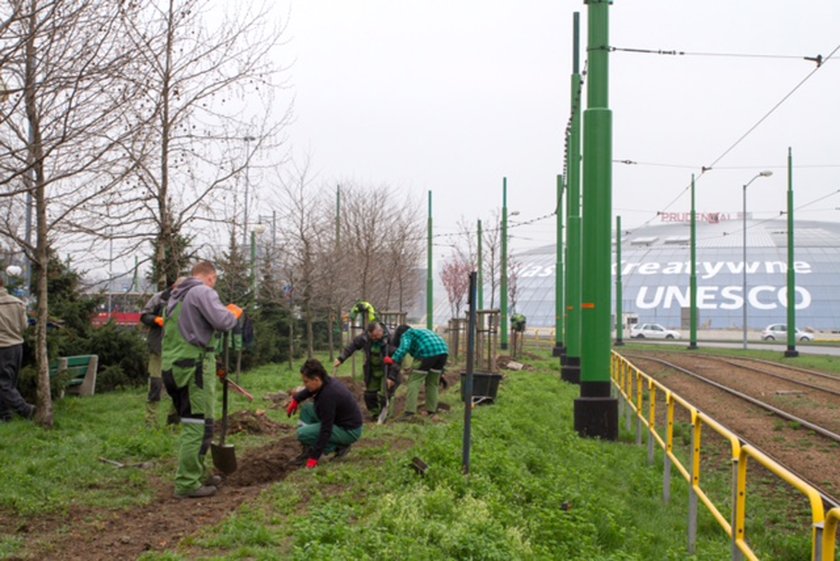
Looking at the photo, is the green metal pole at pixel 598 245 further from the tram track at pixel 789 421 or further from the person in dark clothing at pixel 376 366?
the person in dark clothing at pixel 376 366

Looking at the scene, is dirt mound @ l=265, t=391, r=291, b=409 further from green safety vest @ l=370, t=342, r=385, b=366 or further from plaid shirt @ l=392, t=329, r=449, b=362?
plaid shirt @ l=392, t=329, r=449, b=362

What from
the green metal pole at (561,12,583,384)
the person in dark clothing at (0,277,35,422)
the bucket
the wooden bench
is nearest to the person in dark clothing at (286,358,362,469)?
the person in dark clothing at (0,277,35,422)

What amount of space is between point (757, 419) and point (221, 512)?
11.4 metres

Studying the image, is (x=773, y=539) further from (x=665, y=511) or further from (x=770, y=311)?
(x=770, y=311)

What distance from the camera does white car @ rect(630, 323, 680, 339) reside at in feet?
262

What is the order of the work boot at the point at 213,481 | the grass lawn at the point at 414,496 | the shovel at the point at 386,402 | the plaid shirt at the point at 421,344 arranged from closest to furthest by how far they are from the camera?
the grass lawn at the point at 414,496, the work boot at the point at 213,481, the shovel at the point at 386,402, the plaid shirt at the point at 421,344

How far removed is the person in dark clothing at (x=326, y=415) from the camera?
33.2 ft

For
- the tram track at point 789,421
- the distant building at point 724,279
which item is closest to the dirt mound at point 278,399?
the tram track at point 789,421

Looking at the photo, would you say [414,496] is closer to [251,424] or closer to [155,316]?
[155,316]

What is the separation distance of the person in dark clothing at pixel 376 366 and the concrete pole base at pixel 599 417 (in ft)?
8.71

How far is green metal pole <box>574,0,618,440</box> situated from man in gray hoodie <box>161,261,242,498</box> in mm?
6631

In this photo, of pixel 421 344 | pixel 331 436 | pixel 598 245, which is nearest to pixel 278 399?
pixel 421 344

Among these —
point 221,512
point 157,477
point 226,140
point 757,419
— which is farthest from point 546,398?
point 221,512

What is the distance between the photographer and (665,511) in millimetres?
9430
